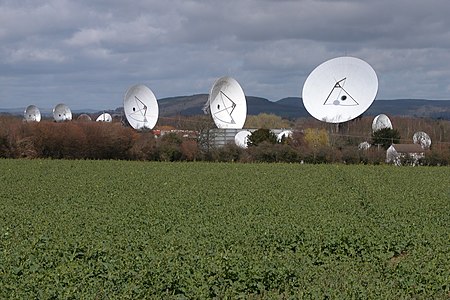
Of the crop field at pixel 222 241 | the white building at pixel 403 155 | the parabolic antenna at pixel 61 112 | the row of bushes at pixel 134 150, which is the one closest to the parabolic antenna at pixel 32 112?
the parabolic antenna at pixel 61 112

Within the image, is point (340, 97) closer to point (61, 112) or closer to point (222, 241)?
point (222, 241)

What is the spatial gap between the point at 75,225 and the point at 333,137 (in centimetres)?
4996

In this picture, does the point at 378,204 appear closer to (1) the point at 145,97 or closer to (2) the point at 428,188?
(2) the point at 428,188

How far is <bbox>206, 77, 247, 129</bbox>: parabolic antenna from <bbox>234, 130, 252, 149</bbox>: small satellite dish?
222cm

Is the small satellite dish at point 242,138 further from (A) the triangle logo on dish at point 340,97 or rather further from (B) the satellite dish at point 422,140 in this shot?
(B) the satellite dish at point 422,140

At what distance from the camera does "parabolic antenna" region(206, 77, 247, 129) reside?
197 ft

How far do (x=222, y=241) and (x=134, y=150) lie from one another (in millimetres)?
42063

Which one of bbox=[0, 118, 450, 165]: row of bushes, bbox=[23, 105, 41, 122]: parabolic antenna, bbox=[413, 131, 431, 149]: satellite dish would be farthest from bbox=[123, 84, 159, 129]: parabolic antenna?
bbox=[23, 105, 41, 122]: parabolic antenna

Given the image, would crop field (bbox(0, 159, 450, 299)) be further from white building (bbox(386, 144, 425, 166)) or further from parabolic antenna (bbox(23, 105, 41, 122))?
parabolic antenna (bbox(23, 105, 41, 122))

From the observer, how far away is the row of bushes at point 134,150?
183ft

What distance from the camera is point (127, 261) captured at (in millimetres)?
12586

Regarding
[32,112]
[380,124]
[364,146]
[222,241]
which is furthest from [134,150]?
[32,112]

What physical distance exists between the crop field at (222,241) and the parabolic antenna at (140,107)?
38527 mm

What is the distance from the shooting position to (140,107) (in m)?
69.9
